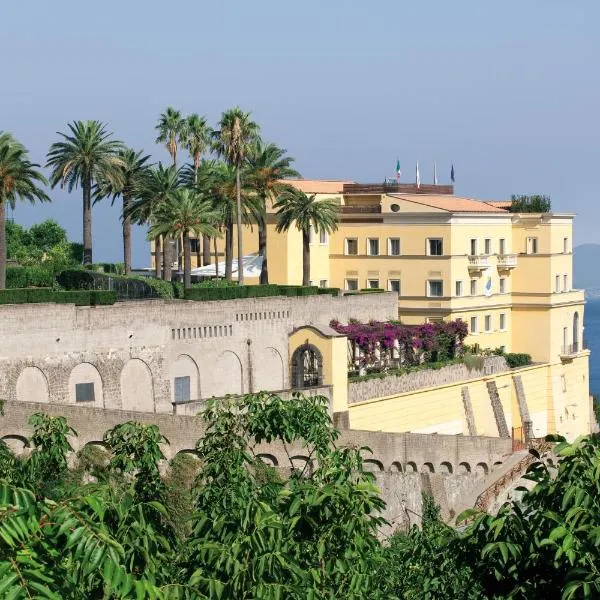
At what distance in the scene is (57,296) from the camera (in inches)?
2063

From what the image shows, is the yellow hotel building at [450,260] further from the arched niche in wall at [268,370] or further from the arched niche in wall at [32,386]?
the arched niche in wall at [32,386]

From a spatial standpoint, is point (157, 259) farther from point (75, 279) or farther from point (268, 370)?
point (268, 370)

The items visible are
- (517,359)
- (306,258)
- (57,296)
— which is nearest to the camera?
(57,296)

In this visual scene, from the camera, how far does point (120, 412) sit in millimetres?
42344

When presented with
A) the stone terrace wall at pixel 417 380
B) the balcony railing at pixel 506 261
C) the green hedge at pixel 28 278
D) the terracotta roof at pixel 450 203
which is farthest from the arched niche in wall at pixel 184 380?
the balcony railing at pixel 506 261

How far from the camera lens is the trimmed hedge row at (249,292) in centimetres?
5897

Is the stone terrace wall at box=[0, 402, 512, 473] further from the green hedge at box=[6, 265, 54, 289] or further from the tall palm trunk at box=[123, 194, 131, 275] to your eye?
the tall palm trunk at box=[123, 194, 131, 275]

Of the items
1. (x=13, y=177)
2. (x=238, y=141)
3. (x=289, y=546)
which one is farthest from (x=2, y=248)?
(x=289, y=546)

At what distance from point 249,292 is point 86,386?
1075 centimetres

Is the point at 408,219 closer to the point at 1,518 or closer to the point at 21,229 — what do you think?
the point at 21,229

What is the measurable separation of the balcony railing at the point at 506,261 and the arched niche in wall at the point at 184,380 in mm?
21615

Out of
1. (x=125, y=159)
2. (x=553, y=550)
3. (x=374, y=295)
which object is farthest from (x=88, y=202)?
(x=553, y=550)

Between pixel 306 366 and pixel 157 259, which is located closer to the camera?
pixel 306 366

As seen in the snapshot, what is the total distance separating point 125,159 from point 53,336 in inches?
592
